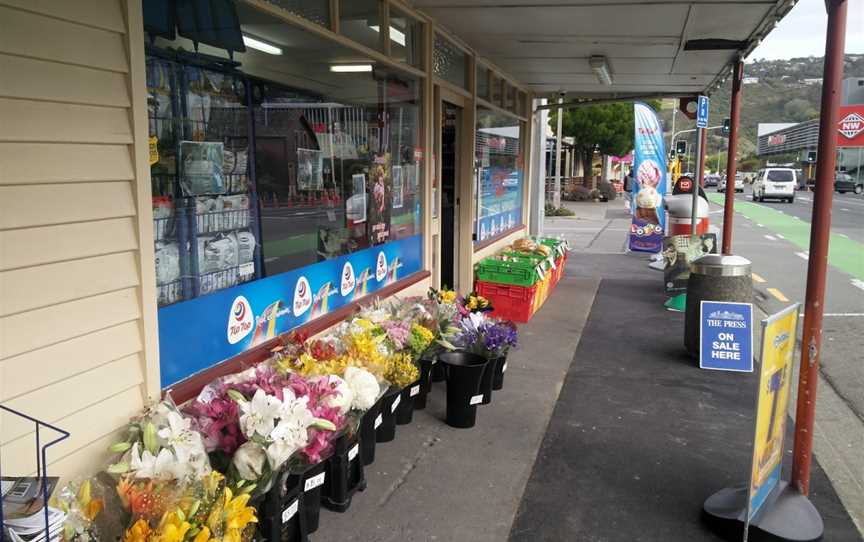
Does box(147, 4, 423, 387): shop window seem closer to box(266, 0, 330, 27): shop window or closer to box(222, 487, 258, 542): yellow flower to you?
box(266, 0, 330, 27): shop window

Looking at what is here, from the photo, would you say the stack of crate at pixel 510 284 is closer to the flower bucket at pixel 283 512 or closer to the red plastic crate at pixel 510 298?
the red plastic crate at pixel 510 298

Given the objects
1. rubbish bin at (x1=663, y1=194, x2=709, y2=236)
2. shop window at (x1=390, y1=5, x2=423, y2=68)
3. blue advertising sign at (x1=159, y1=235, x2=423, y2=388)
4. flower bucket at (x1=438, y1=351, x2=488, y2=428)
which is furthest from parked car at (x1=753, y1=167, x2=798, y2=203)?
flower bucket at (x1=438, y1=351, x2=488, y2=428)

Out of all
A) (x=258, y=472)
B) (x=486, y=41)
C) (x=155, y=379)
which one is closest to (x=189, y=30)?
(x=155, y=379)

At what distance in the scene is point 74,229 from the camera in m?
2.56

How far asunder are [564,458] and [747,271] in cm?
322

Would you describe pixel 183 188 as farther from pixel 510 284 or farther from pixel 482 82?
→ pixel 482 82

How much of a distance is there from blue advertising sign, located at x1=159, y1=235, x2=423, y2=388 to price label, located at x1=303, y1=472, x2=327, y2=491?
0.80m

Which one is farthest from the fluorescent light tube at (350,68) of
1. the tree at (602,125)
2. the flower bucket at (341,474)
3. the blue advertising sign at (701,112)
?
the tree at (602,125)

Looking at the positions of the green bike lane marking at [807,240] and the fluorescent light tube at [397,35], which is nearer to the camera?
the fluorescent light tube at [397,35]

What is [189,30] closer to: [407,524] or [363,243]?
[363,243]

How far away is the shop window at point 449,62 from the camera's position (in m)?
6.49

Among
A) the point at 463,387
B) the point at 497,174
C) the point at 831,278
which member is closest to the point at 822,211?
the point at 463,387

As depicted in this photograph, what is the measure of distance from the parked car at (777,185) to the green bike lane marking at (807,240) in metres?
8.45

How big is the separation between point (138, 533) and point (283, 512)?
81 centimetres
